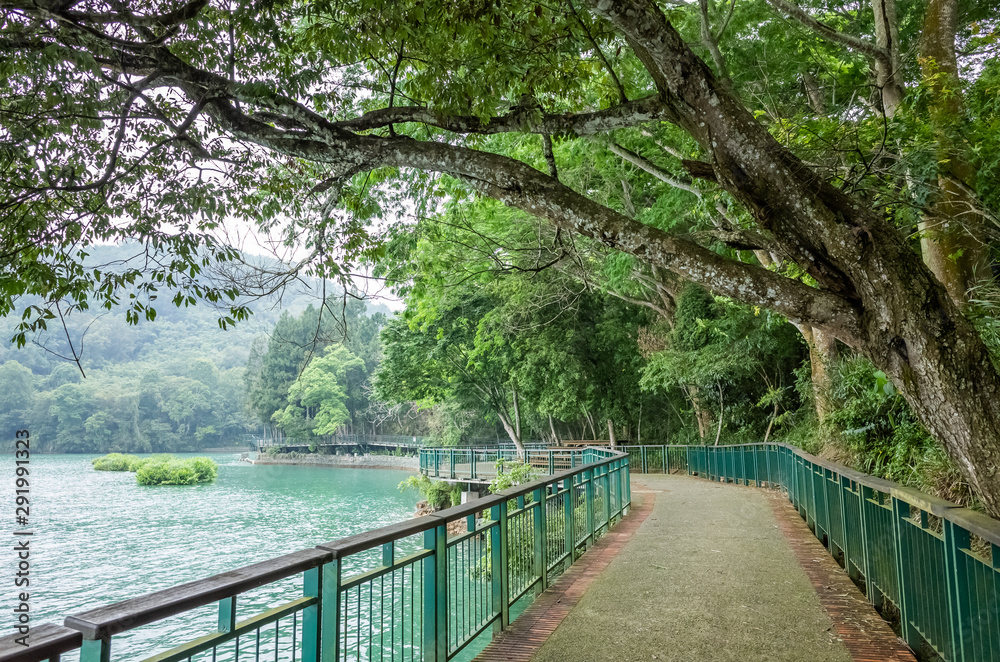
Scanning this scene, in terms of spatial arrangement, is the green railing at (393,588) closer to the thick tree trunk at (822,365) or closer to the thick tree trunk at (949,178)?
the thick tree trunk at (949,178)

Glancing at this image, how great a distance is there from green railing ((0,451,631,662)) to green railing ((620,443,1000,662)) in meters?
2.68

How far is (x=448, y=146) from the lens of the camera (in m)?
5.03

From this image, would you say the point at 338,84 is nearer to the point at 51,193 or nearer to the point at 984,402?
the point at 51,193

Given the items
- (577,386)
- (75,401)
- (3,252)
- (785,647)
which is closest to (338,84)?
(3,252)

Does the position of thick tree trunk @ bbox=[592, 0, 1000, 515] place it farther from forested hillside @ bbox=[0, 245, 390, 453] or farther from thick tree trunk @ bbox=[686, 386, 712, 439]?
forested hillside @ bbox=[0, 245, 390, 453]

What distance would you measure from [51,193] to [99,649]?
5.18 metres

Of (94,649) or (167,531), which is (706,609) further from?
(167,531)

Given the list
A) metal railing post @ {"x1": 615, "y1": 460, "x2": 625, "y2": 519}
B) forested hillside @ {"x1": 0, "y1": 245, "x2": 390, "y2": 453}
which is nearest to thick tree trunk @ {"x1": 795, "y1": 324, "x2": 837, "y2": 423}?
metal railing post @ {"x1": 615, "y1": 460, "x2": 625, "y2": 519}

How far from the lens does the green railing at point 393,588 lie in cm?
185

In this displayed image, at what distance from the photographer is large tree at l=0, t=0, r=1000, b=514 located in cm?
406

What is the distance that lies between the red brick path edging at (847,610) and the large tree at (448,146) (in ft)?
3.93

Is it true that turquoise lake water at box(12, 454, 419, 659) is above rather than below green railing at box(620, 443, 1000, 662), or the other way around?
below

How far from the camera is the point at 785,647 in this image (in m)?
4.28

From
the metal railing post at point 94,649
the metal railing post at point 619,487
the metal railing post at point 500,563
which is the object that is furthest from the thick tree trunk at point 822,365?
the metal railing post at point 94,649
